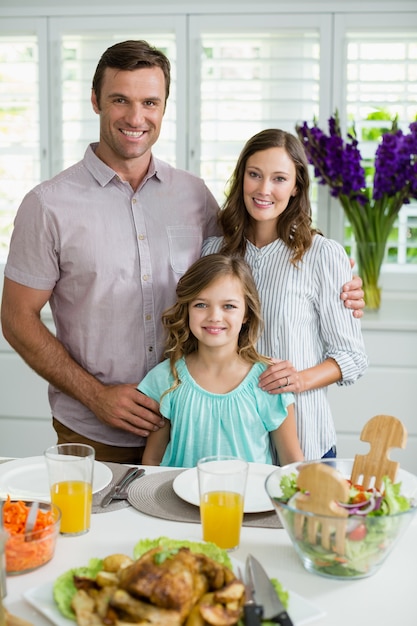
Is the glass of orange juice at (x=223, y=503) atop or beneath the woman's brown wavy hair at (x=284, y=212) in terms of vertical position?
beneath

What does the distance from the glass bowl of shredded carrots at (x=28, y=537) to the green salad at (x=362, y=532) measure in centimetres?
35

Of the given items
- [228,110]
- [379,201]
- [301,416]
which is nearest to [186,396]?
[301,416]

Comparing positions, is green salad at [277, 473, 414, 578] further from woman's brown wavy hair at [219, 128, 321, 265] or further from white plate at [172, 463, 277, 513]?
woman's brown wavy hair at [219, 128, 321, 265]

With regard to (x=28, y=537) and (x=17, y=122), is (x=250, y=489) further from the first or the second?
(x=17, y=122)

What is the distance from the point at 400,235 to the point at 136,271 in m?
1.77

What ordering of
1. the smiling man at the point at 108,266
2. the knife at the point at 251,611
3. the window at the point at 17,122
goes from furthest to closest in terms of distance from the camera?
the window at the point at 17,122 < the smiling man at the point at 108,266 < the knife at the point at 251,611

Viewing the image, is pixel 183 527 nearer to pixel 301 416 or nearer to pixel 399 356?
pixel 301 416

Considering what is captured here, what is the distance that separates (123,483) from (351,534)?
527 millimetres

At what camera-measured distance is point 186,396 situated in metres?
1.95

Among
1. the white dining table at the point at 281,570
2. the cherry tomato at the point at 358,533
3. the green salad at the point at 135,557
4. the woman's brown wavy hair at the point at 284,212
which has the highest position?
the woman's brown wavy hair at the point at 284,212

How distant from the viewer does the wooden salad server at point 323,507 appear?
44.1 inches

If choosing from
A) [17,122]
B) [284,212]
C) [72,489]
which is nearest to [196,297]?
[284,212]

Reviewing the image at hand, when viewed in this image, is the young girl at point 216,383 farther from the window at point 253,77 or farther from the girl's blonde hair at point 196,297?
the window at point 253,77

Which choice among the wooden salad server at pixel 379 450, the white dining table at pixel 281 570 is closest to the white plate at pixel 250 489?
the white dining table at pixel 281 570
